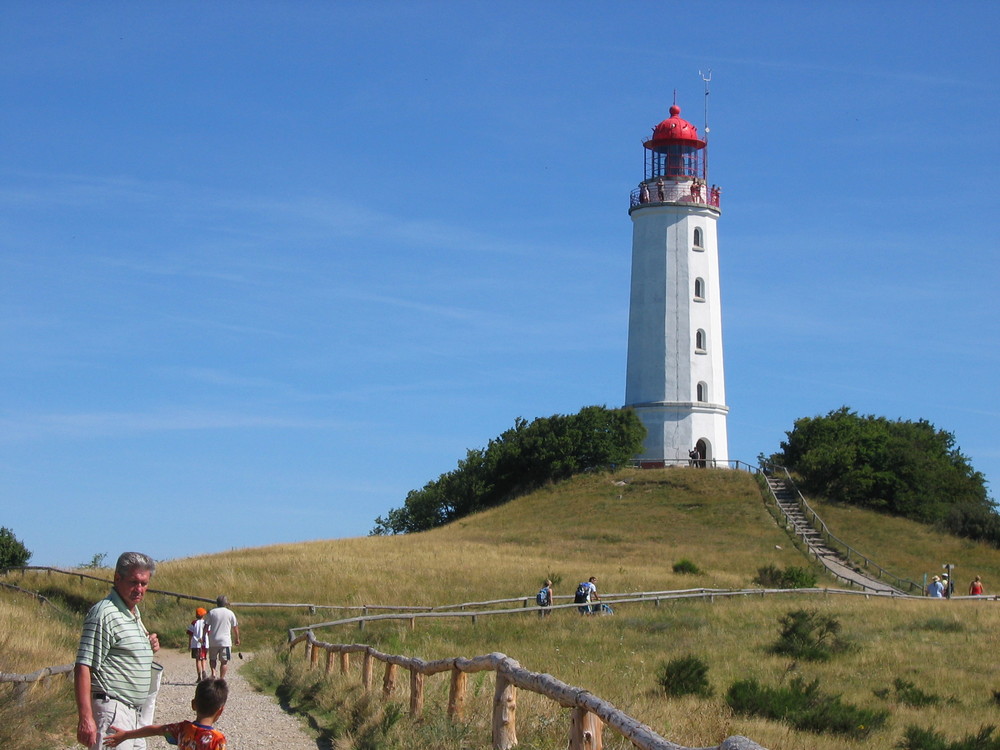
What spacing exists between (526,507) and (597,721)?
51207mm

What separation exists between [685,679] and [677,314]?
43058 millimetres

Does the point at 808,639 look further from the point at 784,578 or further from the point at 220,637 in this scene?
the point at 784,578

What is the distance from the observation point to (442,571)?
38344 mm

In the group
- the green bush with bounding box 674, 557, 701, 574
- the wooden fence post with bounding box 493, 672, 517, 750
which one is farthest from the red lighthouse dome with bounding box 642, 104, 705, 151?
the wooden fence post with bounding box 493, 672, 517, 750

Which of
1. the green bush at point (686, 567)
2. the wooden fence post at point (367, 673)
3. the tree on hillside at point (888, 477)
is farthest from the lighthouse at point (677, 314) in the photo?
the wooden fence post at point (367, 673)

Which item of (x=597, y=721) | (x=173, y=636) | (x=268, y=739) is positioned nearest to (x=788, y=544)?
(x=173, y=636)

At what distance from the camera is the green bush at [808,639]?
77.6 feet

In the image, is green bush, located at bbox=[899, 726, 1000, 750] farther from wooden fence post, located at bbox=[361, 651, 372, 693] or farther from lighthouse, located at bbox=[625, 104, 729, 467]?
lighthouse, located at bbox=[625, 104, 729, 467]

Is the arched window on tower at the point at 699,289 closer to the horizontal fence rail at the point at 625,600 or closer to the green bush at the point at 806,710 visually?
the horizontal fence rail at the point at 625,600

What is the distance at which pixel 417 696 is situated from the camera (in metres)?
12.1

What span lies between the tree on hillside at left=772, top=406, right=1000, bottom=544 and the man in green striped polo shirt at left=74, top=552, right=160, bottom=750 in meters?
A: 52.0

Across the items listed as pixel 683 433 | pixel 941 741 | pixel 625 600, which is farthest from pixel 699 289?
pixel 941 741

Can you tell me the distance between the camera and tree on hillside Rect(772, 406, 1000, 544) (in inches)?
2212

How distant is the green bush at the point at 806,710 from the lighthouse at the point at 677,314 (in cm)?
4286
